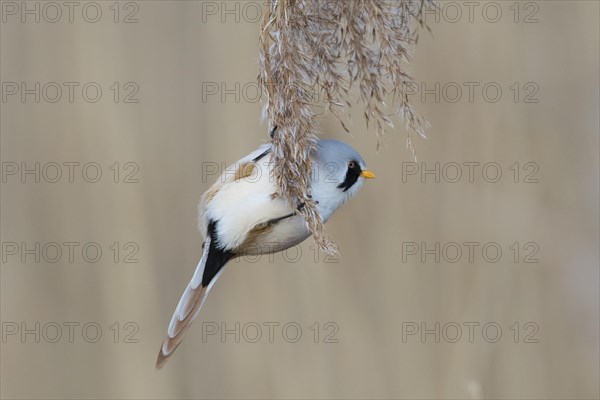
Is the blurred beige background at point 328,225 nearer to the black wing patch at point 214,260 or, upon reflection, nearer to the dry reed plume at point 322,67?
the black wing patch at point 214,260

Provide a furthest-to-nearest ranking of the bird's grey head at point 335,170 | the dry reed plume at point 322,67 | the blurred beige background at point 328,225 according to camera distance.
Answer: the blurred beige background at point 328,225
the bird's grey head at point 335,170
the dry reed plume at point 322,67

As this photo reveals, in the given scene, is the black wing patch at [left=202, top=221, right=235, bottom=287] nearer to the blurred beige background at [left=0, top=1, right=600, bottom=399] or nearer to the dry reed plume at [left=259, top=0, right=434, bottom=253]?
the dry reed plume at [left=259, top=0, right=434, bottom=253]

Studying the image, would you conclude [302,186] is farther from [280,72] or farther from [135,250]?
[135,250]

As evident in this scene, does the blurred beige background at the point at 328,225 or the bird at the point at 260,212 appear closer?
the bird at the point at 260,212

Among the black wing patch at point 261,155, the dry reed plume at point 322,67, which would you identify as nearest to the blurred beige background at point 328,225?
the black wing patch at point 261,155

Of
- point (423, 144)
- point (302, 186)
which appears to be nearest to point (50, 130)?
point (423, 144)

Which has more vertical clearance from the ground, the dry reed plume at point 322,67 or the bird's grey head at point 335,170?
the dry reed plume at point 322,67

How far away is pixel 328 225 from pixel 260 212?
1.06m

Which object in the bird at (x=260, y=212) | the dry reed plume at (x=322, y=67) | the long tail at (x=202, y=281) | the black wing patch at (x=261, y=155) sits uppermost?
the dry reed plume at (x=322, y=67)

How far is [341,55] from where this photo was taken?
3.56 feet

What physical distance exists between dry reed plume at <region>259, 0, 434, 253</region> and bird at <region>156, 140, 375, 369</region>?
8 centimetres

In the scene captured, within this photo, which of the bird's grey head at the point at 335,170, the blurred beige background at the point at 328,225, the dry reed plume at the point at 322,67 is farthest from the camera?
the blurred beige background at the point at 328,225

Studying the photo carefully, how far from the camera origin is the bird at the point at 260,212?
1159 millimetres

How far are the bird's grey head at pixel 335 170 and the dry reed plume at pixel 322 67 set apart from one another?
8 cm
